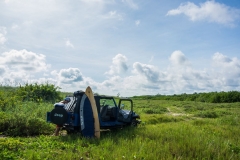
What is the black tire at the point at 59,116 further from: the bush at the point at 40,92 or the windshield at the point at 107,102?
the bush at the point at 40,92

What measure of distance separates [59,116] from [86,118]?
1004 millimetres

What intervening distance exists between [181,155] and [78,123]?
392cm

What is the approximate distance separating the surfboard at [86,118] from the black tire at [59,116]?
59 centimetres

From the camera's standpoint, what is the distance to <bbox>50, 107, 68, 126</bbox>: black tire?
27.8ft

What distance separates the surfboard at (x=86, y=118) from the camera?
8.55m

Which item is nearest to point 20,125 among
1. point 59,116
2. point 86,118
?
point 59,116

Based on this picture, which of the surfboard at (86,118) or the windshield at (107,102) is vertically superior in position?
the windshield at (107,102)

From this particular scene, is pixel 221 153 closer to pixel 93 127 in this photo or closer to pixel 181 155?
pixel 181 155

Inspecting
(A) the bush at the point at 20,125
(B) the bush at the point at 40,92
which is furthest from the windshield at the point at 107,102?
(B) the bush at the point at 40,92

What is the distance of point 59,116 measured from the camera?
8.54 m

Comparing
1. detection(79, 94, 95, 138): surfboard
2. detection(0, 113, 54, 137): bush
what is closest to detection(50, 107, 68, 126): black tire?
detection(79, 94, 95, 138): surfboard

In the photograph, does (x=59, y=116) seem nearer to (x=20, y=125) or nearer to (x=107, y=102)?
(x=20, y=125)

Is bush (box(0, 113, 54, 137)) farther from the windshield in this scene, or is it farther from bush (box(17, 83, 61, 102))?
bush (box(17, 83, 61, 102))

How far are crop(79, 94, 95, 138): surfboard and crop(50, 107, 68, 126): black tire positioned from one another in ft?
1.93
